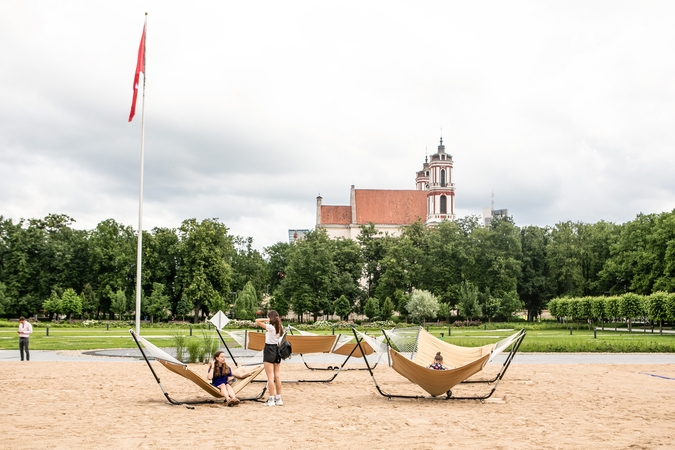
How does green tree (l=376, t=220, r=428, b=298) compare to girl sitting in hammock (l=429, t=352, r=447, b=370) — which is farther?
green tree (l=376, t=220, r=428, b=298)

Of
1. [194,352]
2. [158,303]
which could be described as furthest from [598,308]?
[194,352]

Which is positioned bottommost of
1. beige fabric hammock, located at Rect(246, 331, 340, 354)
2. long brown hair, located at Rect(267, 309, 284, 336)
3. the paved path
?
the paved path

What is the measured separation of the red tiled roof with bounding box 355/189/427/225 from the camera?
98062mm

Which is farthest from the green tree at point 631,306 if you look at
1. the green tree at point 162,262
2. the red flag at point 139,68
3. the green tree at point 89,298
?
the green tree at point 89,298

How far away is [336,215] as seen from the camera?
9925 cm

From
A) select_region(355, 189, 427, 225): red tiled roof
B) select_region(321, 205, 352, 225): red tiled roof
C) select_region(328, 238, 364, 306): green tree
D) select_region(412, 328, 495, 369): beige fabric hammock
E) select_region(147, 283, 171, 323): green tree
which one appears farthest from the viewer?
select_region(321, 205, 352, 225): red tiled roof

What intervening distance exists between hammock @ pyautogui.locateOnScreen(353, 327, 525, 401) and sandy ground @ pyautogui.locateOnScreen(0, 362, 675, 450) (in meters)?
0.35

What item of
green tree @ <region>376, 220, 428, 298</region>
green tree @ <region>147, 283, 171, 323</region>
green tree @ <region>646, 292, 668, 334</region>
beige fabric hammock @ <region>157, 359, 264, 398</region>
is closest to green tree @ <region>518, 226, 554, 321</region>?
green tree @ <region>376, 220, 428, 298</region>

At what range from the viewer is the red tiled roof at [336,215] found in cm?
9862

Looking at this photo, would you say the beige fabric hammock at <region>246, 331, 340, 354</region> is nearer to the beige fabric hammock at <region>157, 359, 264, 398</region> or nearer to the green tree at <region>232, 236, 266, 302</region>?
the beige fabric hammock at <region>157, 359, 264, 398</region>

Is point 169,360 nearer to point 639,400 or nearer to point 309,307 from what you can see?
point 639,400

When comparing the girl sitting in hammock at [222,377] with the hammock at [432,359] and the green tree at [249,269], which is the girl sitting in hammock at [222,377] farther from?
the green tree at [249,269]

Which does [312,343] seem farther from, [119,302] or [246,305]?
[119,302]

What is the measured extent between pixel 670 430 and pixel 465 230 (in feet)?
205
